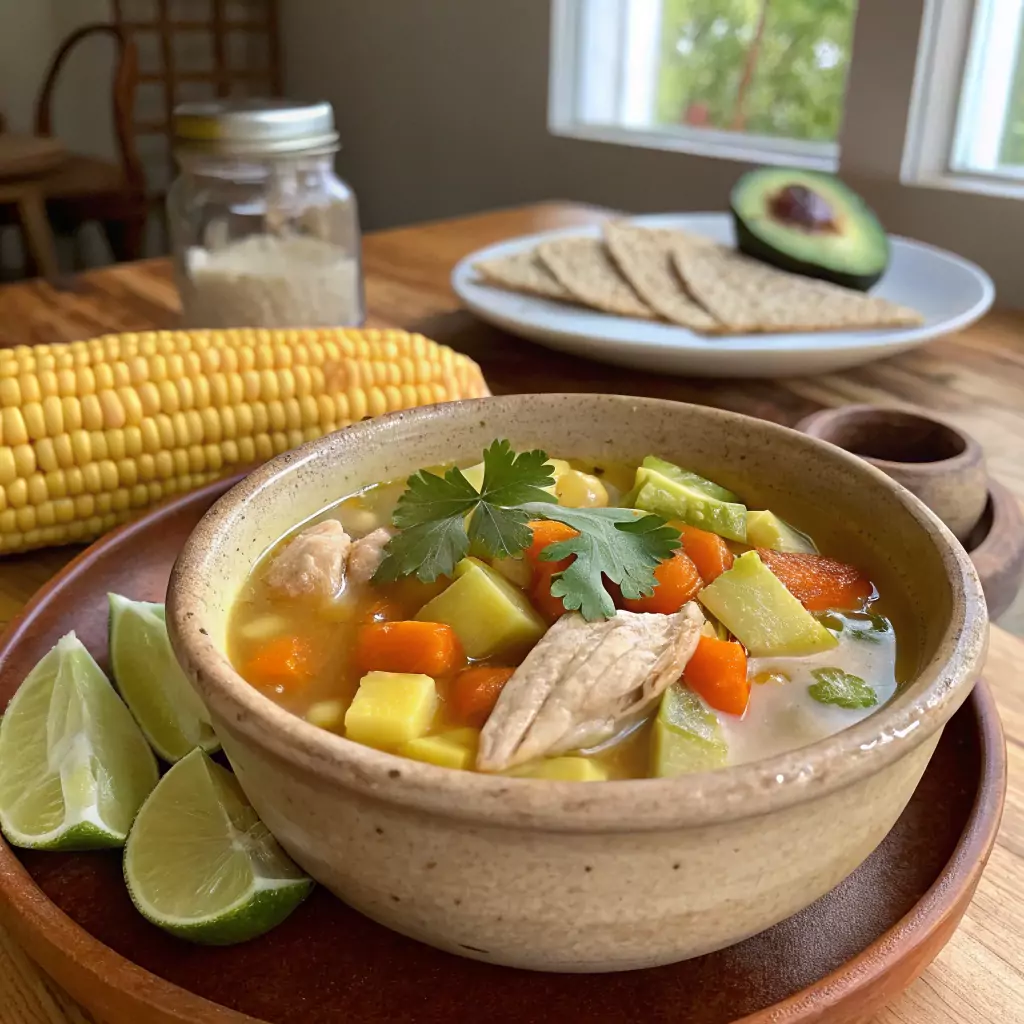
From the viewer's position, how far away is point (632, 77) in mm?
4059

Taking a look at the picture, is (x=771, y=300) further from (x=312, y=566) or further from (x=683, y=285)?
(x=312, y=566)

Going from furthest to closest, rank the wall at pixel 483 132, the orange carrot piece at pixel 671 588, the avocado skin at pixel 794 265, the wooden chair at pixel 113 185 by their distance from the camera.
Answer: the wooden chair at pixel 113 185, the wall at pixel 483 132, the avocado skin at pixel 794 265, the orange carrot piece at pixel 671 588

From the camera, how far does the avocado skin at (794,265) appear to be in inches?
84.1

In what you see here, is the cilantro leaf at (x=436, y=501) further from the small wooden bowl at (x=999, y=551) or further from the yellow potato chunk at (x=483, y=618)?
the small wooden bowl at (x=999, y=551)

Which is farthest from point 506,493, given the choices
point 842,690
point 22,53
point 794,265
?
point 22,53

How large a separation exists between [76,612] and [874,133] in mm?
2719

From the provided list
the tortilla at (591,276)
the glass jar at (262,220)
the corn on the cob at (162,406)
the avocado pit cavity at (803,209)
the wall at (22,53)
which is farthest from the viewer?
the wall at (22,53)

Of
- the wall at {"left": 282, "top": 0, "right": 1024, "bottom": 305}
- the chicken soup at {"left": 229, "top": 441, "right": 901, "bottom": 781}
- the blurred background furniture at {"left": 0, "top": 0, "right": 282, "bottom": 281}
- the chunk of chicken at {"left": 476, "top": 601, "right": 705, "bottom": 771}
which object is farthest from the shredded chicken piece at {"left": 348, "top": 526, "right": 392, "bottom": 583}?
the blurred background furniture at {"left": 0, "top": 0, "right": 282, "bottom": 281}

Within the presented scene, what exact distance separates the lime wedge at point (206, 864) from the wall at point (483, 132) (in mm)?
2685

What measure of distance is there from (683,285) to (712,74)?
7.01 ft

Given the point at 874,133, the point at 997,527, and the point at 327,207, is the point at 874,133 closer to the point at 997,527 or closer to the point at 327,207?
the point at 327,207

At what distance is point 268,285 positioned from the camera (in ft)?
6.24

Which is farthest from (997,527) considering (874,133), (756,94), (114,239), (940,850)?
(114,239)

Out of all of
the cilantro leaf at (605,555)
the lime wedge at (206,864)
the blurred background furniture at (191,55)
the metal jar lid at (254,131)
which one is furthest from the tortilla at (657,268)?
the blurred background furniture at (191,55)
